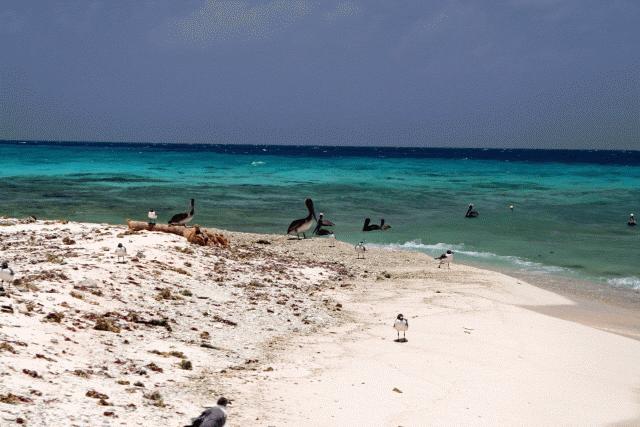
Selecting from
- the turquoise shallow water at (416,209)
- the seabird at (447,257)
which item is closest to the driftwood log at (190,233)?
the seabird at (447,257)

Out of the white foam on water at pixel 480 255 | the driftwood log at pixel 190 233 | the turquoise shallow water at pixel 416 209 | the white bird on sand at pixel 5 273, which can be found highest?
the white bird on sand at pixel 5 273

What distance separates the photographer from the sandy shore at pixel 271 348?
294 inches

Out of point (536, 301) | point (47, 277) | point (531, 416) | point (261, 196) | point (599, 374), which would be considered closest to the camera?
point (531, 416)

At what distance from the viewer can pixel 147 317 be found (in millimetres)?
10414

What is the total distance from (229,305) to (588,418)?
6359 millimetres

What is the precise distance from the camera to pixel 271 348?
10125 mm

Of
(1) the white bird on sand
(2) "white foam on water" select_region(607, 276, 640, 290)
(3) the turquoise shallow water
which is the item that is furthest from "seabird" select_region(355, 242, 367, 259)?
(1) the white bird on sand

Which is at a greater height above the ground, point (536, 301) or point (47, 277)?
point (47, 277)

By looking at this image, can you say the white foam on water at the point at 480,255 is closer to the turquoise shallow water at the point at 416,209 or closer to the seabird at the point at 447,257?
the turquoise shallow water at the point at 416,209

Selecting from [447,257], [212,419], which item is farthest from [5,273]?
[447,257]

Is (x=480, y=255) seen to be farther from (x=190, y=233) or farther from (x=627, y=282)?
(x=190, y=233)

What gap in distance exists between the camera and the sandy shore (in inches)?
294

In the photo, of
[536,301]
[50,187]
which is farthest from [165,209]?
[536,301]

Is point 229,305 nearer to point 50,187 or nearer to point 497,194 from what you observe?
point 50,187
